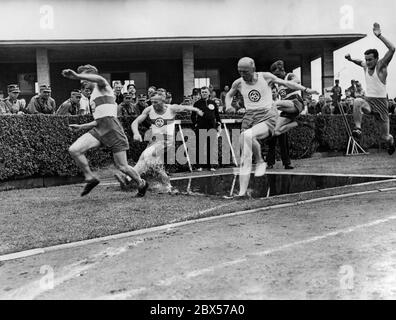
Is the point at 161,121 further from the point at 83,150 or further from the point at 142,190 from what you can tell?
the point at 83,150

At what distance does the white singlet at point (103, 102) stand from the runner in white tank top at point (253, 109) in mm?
1925

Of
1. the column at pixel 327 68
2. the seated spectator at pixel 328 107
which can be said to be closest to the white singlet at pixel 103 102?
the seated spectator at pixel 328 107

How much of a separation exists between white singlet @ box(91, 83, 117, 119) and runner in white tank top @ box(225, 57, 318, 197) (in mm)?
1925

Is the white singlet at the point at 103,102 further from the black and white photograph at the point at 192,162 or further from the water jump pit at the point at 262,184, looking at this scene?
the water jump pit at the point at 262,184

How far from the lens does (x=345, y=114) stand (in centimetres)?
1827

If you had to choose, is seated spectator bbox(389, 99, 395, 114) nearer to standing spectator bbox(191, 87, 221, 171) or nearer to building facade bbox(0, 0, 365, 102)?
building facade bbox(0, 0, 365, 102)

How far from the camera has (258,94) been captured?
8938 mm

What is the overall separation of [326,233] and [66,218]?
3572 mm

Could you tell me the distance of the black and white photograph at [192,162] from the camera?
4.16m

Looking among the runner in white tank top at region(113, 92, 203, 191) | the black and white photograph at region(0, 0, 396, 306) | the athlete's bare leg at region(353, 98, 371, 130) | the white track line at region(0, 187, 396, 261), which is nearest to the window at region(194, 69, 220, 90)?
the black and white photograph at region(0, 0, 396, 306)

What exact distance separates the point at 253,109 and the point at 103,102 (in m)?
2.49
